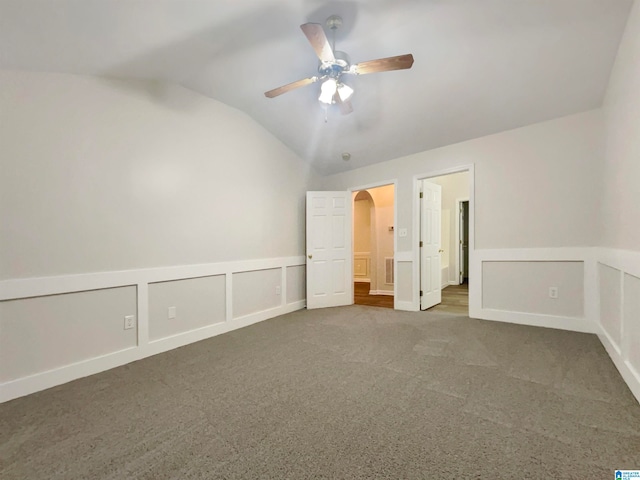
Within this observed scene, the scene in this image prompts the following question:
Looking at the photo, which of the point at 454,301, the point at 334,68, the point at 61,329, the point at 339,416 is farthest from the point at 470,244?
the point at 61,329

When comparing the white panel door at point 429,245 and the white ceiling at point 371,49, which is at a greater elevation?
the white ceiling at point 371,49

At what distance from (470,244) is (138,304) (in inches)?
157

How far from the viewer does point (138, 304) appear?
285cm

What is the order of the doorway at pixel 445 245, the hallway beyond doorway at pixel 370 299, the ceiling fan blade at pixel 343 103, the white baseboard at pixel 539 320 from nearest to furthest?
the ceiling fan blade at pixel 343 103
the white baseboard at pixel 539 320
the doorway at pixel 445 245
the hallway beyond doorway at pixel 370 299

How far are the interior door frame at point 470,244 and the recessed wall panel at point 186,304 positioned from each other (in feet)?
9.16

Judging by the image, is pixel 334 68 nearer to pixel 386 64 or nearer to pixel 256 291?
pixel 386 64

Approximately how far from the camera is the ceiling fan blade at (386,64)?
2.20 metres

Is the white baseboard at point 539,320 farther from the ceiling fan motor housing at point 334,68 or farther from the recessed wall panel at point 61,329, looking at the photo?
the recessed wall panel at point 61,329

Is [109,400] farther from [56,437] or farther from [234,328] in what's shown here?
[234,328]

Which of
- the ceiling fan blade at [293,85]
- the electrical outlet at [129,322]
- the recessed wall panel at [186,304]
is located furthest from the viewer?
the recessed wall panel at [186,304]

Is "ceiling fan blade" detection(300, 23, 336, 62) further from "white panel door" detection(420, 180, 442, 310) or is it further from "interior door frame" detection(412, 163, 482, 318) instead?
"white panel door" detection(420, 180, 442, 310)

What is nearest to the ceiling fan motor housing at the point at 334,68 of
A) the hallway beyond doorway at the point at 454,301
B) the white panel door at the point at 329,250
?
the white panel door at the point at 329,250

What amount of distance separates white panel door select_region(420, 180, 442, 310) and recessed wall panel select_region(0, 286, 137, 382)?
12.6ft

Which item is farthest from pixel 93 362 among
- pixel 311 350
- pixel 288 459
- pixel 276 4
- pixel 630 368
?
pixel 630 368
